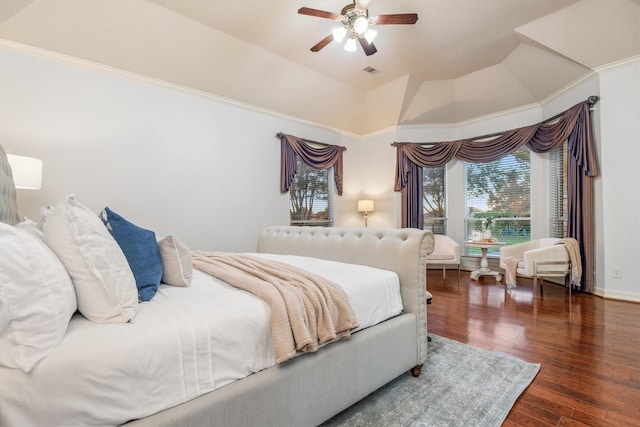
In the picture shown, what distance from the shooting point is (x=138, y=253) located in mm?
1421

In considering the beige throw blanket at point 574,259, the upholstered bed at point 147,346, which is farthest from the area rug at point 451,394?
the beige throw blanket at point 574,259

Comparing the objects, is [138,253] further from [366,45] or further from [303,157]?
[303,157]

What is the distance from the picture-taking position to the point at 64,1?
9.37ft

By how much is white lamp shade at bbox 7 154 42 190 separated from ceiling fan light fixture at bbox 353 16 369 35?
299cm

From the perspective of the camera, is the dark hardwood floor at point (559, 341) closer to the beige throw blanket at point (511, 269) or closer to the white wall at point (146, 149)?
the beige throw blanket at point (511, 269)

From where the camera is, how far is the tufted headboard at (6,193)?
2.08 m

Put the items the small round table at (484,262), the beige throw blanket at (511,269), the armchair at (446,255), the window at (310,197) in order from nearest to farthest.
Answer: the beige throw blanket at (511,269), the small round table at (484,262), the armchair at (446,255), the window at (310,197)

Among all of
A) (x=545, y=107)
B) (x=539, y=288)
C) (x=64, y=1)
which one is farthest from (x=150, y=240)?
(x=545, y=107)

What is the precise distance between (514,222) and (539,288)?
1.32 meters

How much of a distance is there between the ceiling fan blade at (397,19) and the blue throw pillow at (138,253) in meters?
2.74

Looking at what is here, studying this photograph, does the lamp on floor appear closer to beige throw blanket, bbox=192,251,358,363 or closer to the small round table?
the small round table

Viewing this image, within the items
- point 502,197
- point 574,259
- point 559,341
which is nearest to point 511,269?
point 574,259

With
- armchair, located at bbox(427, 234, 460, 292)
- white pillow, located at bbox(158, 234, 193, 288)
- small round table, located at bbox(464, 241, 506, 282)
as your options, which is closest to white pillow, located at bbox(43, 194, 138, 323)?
white pillow, located at bbox(158, 234, 193, 288)

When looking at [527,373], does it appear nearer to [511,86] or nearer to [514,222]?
[514,222]
